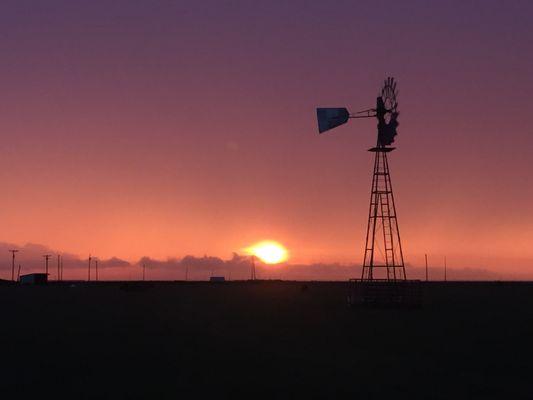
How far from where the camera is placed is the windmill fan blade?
5100 centimetres

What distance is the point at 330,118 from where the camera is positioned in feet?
168

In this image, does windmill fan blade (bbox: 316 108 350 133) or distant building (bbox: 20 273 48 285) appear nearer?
windmill fan blade (bbox: 316 108 350 133)

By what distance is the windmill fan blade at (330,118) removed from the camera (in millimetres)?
51000
